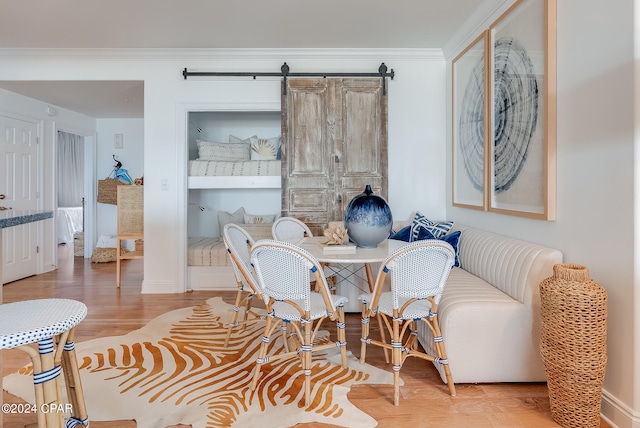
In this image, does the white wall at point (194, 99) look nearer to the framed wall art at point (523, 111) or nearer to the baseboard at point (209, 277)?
the baseboard at point (209, 277)

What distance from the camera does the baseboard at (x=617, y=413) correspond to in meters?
1.71

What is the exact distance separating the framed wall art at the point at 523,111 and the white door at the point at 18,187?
534cm

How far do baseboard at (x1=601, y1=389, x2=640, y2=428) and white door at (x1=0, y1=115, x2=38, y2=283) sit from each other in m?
5.73

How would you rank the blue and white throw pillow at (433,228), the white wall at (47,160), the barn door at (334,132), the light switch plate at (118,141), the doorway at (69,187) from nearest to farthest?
the blue and white throw pillow at (433,228) < the barn door at (334,132) < the white wall at (47,160) < the light switch plate at (118,141) < the doorway at (69,187)

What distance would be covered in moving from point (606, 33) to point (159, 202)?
13.2 feet

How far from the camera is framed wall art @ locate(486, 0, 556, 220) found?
2.29m

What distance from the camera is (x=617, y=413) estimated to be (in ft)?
5.90

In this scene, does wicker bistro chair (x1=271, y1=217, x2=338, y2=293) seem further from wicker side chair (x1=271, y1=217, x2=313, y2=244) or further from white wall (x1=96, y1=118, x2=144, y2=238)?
white wall (x1=96, y1=118, x2=144, y2=238)

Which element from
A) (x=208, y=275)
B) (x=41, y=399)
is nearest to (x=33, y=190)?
A: (x=208, y=275)

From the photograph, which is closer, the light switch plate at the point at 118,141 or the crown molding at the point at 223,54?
the crown molding at the point at 223,54

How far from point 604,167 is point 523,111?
0.81 m

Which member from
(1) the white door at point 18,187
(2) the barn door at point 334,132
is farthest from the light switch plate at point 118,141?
(2) the barn door at point 334,132

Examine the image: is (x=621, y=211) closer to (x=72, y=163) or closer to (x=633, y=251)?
(x=633, y=251)

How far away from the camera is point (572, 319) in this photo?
175 centimetres
